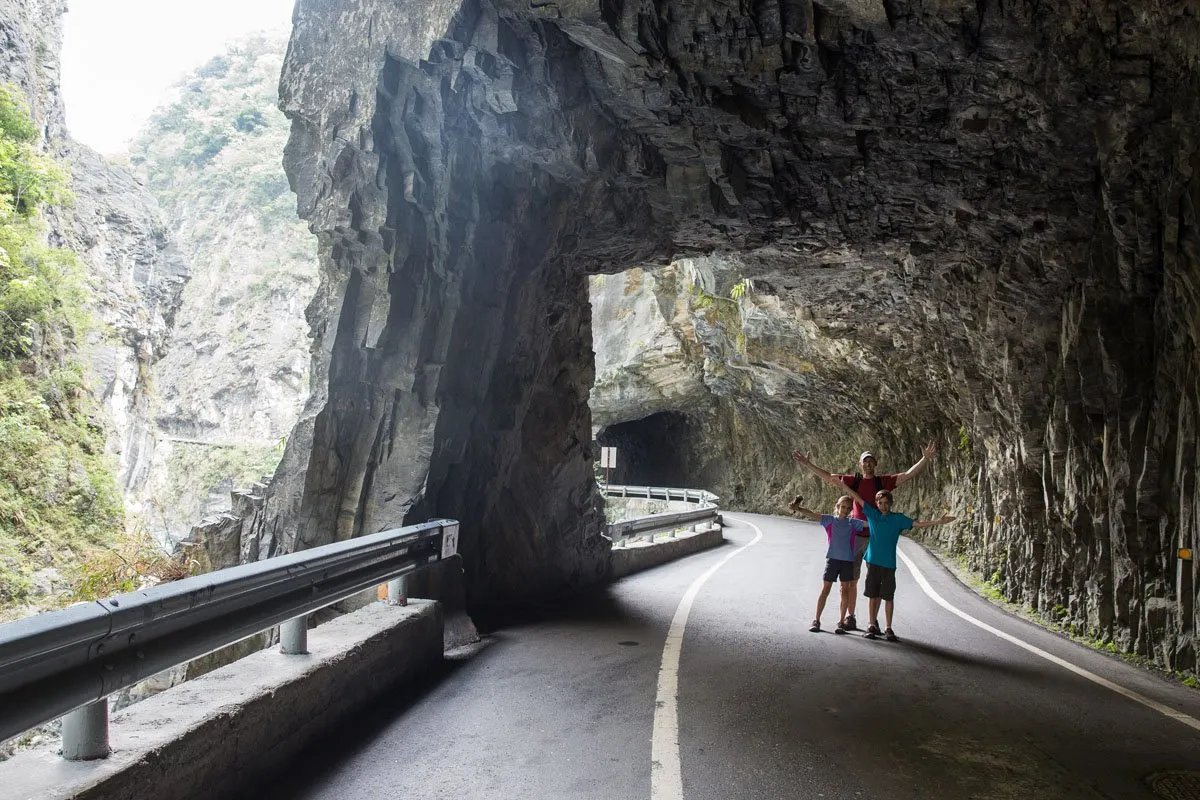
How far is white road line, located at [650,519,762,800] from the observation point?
4.23 metres

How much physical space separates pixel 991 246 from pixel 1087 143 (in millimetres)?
3546

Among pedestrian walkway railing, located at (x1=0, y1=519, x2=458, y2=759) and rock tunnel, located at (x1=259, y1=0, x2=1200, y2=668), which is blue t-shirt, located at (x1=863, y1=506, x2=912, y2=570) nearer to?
rock tunnel, located at (x1=259, y1=0, x2=1200, y2=668)

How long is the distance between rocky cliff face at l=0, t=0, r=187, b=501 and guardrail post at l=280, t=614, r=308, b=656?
21.7 meters

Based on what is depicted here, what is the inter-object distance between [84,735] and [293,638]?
76.1 inches

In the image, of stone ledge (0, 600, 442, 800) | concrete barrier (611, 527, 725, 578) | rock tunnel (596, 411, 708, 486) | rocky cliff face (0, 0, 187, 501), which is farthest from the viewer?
rock tunnel (596, 411, 708, 486)

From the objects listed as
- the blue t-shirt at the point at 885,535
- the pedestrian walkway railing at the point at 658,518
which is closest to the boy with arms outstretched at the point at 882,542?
the blue t-shirt at the point at 885,535

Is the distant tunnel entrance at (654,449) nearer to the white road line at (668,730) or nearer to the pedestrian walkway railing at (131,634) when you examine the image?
the white road line at (668,730)

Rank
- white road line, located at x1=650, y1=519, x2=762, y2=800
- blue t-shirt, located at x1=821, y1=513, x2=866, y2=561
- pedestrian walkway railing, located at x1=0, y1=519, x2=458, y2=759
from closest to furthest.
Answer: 1. pedestrian walkway railing, located at x1=0, y1=519, x2=458, y2=759
2. white road line, located at x1=650, y1=519, x2=762, y2=800
3. blue t-shirt, located at x1=821, y1=513, x2=866, y2=561

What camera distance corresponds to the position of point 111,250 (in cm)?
3212

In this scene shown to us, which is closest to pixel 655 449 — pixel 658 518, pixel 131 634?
pixel 658 518

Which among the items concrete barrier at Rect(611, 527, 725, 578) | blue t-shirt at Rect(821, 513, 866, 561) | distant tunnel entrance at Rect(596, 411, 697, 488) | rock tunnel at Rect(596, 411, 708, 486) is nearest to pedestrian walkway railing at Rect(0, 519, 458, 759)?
blue t-shirt at Rect(821, 513, 866, 561)

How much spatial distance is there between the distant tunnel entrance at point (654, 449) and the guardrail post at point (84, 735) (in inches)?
1672

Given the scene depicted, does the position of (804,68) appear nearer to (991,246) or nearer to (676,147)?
(676,147)

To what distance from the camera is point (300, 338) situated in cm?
6956
